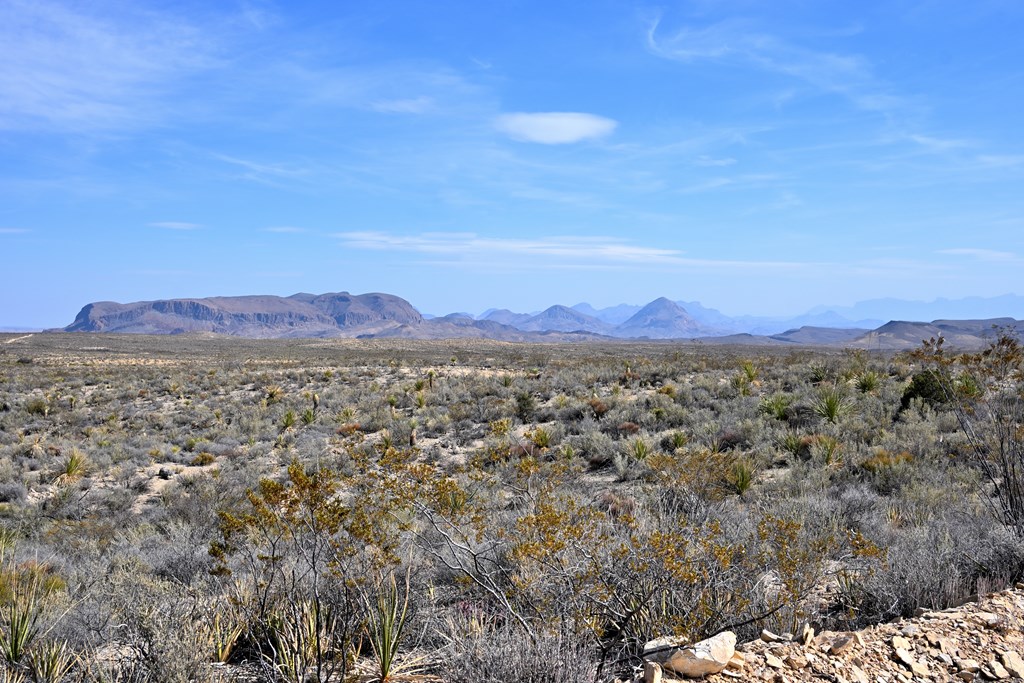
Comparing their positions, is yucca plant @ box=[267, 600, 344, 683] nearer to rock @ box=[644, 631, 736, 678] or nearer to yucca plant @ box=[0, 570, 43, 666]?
yucca plant @ box=[0, 570, 43, 666]

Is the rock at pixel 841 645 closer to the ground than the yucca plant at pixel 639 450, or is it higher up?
higher up

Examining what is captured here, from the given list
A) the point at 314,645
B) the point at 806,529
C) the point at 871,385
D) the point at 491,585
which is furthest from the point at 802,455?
the point at 314,645

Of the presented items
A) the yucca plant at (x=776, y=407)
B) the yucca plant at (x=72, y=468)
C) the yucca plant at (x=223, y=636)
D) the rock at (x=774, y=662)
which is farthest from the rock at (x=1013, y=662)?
the yucca plant at (x=72, y=468)

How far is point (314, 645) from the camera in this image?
13.4ft

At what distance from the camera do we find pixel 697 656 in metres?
3.30

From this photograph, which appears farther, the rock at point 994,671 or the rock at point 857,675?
the rock at point 994,671

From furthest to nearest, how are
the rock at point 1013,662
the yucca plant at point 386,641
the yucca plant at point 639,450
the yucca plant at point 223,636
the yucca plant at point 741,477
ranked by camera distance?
the yucca plant at point 639,450 < the yucca plant at point 741,477 < the yucca plant at point 223,636 < the yucca plant at point 386,641 < the rock at point 1013,662

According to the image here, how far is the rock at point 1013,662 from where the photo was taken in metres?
3.58

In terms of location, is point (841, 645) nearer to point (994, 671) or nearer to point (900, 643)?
point (900, 643)

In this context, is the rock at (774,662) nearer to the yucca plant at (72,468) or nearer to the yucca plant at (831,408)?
the yucca plant at (831,408)

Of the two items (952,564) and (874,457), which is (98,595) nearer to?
(952,564)

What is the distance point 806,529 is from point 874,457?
4475 mm

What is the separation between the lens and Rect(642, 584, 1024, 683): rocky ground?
132 inches

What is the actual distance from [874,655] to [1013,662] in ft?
2.79
